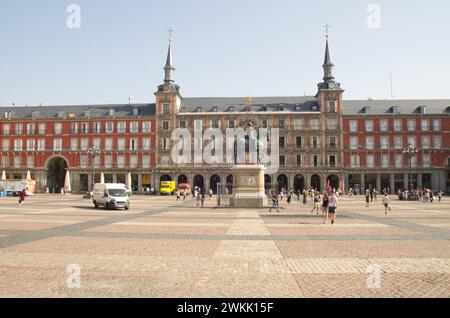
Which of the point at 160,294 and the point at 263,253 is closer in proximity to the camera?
the point at 160,294

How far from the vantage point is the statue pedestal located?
1262 inches

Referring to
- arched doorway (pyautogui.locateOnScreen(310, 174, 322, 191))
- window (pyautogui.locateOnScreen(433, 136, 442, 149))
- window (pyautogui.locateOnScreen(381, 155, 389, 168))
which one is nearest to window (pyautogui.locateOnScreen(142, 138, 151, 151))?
arched doorway (pyautogui.locateOnScreen(310, 174, 322, 191))

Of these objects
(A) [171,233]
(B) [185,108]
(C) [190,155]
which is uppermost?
(B) [185,108]

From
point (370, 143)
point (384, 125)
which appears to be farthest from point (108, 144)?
point (384, 125)

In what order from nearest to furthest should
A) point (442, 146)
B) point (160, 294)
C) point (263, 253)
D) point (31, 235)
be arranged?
1. point (160, 294)
2. point (263, 253)
3. point (31, 235)
4. point (442, 146)

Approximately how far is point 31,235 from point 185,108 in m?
63.2

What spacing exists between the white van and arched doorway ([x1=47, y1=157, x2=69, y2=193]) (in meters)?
47.4

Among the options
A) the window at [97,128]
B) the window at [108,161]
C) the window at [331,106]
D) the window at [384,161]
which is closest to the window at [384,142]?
the window at [384,161]

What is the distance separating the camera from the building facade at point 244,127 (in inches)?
2714

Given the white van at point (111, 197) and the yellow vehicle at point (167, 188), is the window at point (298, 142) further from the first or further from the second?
the white van at point (111, 197)

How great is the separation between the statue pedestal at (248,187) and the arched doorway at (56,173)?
172 feet

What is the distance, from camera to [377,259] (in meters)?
10.0
